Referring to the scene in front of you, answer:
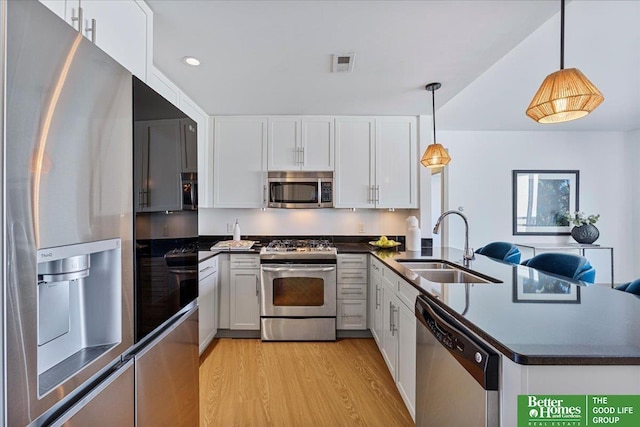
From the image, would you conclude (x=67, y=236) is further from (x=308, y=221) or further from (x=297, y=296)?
(x=308, y=221)

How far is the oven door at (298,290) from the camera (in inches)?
120

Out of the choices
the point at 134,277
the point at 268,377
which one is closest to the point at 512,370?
the point at 134,277

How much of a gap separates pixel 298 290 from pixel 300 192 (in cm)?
107

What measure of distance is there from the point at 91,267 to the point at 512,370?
128 centimetres

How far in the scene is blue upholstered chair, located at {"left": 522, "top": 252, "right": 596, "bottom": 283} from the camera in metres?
1.85

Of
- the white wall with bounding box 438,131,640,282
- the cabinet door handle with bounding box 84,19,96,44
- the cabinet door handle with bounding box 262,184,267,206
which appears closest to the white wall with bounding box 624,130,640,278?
the white wall with bounding box 438,131,640,282

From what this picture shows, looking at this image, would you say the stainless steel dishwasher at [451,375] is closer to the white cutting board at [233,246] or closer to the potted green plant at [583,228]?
the white cutting board at [233,246]

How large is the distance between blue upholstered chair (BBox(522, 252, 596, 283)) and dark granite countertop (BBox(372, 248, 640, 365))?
0.92 feet

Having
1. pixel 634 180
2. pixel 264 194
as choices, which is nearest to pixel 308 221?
pixel 264 194

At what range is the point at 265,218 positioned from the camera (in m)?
3.78

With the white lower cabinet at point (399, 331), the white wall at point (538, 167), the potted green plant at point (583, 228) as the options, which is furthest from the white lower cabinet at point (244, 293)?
the potted green plant at point (583, 228)

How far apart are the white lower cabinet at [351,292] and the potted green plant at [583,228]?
3.50 m

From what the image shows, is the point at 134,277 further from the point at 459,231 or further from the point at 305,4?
the point at 459,231

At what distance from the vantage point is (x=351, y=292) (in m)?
3.20
